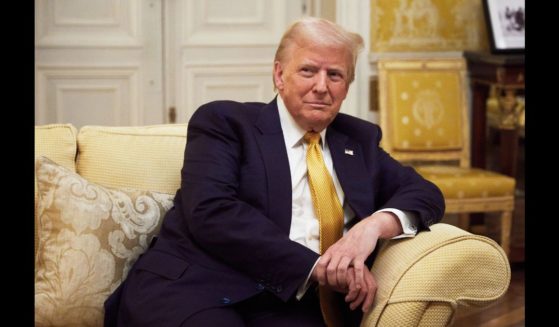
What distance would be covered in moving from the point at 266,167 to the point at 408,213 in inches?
14.8

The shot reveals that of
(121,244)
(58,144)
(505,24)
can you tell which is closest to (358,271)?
(121,244)

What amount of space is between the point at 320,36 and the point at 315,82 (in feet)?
0.39

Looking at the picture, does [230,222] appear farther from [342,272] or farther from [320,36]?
[320,36]

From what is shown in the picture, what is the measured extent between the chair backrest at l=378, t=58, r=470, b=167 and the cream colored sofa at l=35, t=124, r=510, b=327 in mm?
2371

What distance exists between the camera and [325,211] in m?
2.15

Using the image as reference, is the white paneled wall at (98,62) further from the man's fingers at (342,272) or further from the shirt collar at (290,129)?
the man's fingers at (342,272)

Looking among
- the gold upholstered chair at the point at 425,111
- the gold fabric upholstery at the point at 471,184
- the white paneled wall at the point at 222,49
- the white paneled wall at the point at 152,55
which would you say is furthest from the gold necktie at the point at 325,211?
the white paneled wall at the point at 222,49

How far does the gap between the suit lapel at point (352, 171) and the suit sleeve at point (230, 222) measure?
238mm

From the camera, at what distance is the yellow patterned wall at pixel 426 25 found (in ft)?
16.1

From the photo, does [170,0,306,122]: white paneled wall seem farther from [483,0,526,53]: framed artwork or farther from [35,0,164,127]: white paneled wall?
[483,0,526,53]: framed artwork

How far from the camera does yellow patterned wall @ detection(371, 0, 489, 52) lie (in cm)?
490

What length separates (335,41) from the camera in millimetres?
2186

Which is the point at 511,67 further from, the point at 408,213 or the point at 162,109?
the point at 408,213

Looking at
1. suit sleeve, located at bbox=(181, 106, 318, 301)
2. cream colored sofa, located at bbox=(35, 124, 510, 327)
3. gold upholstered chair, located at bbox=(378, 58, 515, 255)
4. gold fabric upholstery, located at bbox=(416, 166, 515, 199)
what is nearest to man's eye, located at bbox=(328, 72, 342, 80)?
suit sleeve, located at bbox=(181, 106, 318, 301)
